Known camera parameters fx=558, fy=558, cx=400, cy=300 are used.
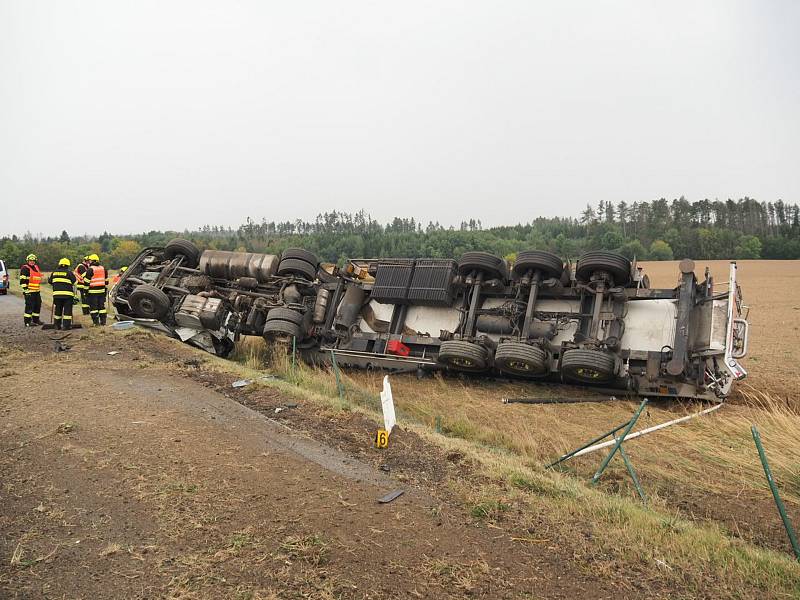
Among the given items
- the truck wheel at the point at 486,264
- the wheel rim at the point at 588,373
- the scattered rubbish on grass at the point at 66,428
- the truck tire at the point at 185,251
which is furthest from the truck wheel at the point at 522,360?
the truck tire at the point at 185,251

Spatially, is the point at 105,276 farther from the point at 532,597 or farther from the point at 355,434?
the point at 532,597

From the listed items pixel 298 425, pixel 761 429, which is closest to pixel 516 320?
pixel 761 429

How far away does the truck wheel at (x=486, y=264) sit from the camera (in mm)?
8352

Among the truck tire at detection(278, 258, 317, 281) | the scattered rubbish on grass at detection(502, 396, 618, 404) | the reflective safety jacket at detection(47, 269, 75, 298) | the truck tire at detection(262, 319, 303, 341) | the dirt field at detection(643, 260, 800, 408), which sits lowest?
the dirt field at detection(643, 260, 800, 408)

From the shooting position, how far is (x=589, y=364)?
687 cm

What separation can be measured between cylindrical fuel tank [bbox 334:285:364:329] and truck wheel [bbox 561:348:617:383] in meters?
3.67

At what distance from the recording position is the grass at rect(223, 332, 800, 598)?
10.2ft

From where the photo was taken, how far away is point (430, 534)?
130 inches

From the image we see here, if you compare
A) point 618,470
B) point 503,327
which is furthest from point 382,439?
point 503,327

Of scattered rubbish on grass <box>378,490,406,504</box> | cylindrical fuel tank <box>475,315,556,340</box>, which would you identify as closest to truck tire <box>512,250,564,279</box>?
cylindrical fuel tank <box>475,315,556,340</box>

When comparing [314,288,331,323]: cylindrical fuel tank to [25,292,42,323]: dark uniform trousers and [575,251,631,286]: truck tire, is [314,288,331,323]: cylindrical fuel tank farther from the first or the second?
[25,292,42,323]: dark uniform trousers

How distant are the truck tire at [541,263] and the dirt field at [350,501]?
217 cm

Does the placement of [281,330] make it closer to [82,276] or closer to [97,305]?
[97,305]

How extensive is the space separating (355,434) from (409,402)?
2.21 metres
